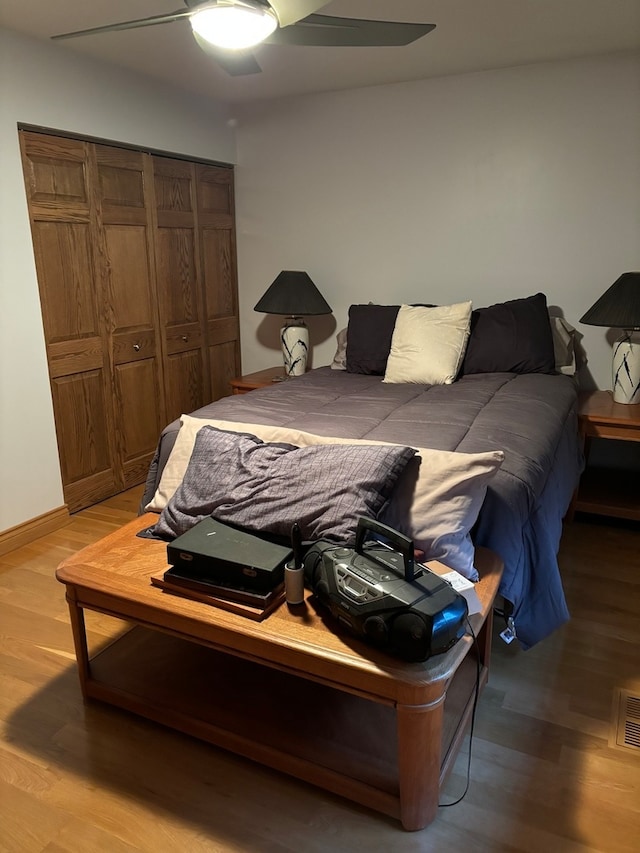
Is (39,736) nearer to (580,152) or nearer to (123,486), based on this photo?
(123,486)

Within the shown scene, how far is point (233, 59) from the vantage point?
213 centimetres

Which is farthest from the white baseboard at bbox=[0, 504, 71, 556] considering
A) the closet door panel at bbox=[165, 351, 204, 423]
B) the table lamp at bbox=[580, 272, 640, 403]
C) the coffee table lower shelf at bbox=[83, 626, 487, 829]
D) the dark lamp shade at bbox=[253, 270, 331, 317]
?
the table lamp at bbox=[580, 272, 640, 403]

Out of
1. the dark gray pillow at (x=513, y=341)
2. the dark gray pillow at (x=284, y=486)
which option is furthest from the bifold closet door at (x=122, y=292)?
the dark gray pillow at (x=513, y=341)

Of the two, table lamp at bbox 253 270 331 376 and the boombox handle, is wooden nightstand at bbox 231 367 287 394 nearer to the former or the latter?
table lamp at bbox 253 270 331 376

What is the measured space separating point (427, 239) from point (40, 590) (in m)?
2.74

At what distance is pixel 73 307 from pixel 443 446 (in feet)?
6.63

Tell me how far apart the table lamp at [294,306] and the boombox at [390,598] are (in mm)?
2451

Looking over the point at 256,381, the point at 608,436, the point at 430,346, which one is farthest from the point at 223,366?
the point at 608,436

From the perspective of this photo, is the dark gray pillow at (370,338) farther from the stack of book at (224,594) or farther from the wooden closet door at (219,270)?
the stack of book at (224,594)

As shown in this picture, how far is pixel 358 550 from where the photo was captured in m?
1.47

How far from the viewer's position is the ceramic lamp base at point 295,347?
3.82 metres

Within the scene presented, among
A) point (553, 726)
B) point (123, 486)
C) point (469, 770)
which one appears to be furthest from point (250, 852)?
point (123, 486)

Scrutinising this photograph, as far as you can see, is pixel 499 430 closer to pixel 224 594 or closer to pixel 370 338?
pixel 224 594

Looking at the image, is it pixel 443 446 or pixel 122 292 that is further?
pixel 122 292
